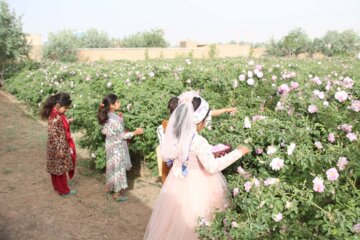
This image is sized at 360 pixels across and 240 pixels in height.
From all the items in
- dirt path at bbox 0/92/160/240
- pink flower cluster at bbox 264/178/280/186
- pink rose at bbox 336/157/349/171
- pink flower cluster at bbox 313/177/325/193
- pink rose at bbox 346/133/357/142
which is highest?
pink rose at bbox 346/133/357/142

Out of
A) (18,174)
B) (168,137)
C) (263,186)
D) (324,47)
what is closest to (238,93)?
(168,137)

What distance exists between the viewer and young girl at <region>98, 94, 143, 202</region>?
13.8ft

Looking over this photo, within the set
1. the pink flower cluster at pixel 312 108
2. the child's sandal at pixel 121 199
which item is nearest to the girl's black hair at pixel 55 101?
the child's sandal at pixel 121 199

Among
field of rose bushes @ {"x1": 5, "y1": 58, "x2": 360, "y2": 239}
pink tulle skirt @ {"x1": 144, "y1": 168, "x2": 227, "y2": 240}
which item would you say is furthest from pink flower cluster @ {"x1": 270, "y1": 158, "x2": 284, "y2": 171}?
pink tulle skirt @ {"x1": 144, "y1": 168, "x2": 227, "y2": 240}

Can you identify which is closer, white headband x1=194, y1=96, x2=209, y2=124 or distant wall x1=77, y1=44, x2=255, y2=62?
white headband x1=194, y1=96, x2=209, y2=124

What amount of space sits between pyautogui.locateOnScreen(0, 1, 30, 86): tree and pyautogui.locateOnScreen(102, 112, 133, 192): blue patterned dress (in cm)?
1358

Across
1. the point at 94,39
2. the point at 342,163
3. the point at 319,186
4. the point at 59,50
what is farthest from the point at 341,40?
the point at 319,186

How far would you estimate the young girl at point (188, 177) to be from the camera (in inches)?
101

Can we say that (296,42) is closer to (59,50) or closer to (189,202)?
(59,50)

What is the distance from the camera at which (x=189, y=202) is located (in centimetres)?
278

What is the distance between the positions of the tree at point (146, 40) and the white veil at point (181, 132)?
44.4 metres

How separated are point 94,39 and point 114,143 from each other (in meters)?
40.9

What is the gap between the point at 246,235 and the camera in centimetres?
182

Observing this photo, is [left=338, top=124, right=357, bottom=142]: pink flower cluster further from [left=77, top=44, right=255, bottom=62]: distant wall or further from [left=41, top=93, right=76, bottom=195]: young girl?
[left=77, top=44, right=255, bottom=62]: distant wall
